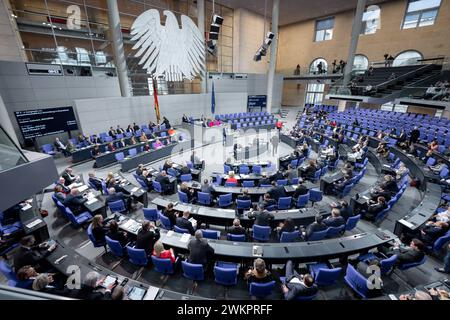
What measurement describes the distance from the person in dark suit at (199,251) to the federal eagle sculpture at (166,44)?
14.3 m

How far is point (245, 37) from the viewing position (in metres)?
24.5

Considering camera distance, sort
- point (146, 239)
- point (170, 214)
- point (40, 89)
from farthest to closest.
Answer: point (40, 89) < point (170, 214) < point (146, 239)

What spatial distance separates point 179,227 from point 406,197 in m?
8.78

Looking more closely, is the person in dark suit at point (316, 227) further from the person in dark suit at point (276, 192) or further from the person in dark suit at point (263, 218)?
the person in dark suit at point (276, 192)

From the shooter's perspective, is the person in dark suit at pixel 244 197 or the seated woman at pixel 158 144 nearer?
the person in dark suit at pixel 244 197

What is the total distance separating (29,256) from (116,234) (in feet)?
5.17

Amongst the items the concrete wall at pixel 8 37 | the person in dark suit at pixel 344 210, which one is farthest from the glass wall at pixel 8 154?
the concrete wall at pixel 8 37

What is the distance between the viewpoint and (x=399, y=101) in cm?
1636

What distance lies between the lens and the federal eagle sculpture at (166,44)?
48.5ft

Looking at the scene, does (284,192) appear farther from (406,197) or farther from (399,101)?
(399,101)

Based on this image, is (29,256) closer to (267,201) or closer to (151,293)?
(151,293)

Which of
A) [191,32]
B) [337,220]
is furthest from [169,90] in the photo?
[337,220]

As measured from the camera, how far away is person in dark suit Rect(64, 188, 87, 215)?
6630mm

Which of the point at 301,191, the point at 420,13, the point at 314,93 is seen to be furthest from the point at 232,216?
the point at 314,93
